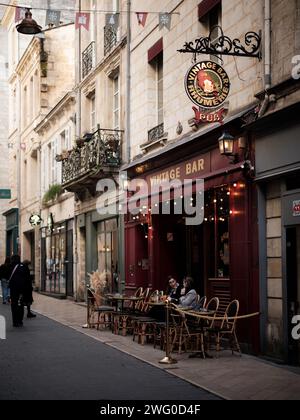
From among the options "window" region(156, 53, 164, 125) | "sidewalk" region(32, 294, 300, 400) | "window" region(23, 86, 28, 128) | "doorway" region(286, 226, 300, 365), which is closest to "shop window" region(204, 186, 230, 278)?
"sidewalk" region(32, 294, 300, 400)

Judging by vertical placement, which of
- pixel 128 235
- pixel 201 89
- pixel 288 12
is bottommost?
pixel 128 235

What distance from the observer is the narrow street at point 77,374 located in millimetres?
7930

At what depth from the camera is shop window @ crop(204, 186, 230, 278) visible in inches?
528

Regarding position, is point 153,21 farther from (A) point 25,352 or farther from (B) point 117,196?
(A) point 25,352

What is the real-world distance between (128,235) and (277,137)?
8.85 meters

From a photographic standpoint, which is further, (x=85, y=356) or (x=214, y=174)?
(x=214, y=174)

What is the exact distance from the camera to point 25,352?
11.5m

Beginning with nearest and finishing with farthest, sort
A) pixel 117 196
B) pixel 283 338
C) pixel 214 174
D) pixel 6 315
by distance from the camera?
1. pixel 283 338
2. pixel 214 174
3. pixel 6 315
4. pixel 117 196

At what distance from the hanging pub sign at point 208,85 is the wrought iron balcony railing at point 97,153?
8318 millimetres

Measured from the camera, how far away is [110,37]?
21.1m

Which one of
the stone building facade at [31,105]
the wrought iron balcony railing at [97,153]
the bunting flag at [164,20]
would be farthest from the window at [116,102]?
the stone building facade at [31,105]

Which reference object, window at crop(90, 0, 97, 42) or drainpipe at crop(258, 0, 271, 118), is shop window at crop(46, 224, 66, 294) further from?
drainpipe at crop(258, 0, 271, 118)

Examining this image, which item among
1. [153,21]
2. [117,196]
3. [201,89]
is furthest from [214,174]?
[117,196]

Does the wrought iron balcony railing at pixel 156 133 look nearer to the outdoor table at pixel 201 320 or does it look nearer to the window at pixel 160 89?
the window at pixel 160 89
